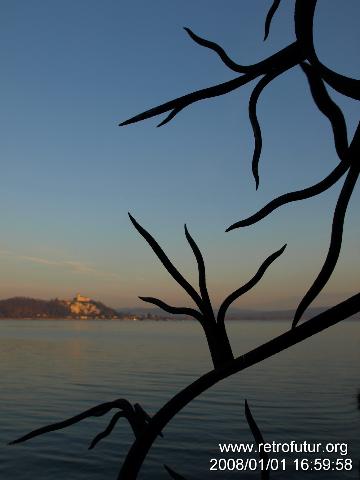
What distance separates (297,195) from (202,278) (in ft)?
0.87

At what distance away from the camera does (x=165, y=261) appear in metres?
1.24

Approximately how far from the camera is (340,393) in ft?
142

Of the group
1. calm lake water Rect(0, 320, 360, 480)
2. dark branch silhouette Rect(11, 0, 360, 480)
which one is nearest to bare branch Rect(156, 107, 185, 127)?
dark branch silhouette Rect(11, 0, 360, 480)

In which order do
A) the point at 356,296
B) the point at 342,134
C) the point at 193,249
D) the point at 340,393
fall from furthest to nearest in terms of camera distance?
1. the point at 340,393
2. the point at 193,249
3. the point at 342,134
4. the point at 356,296

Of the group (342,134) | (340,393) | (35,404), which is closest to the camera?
(342,134)

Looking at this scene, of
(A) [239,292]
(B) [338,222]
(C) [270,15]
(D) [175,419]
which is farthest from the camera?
(D) [175,419]

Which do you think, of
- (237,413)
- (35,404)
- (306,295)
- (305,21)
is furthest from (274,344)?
(35,404)

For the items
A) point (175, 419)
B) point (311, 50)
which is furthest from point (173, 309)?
point (175, 419)

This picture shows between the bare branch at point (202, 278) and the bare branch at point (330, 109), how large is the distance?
14.1 inches

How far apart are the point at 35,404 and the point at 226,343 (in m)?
35.4

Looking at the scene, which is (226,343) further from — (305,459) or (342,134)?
(305,459)

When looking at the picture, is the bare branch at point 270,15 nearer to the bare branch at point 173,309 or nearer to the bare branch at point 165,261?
the bare branch at point 165,261

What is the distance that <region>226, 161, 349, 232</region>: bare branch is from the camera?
1195 mm

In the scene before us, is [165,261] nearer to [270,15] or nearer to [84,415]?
[84,415]
